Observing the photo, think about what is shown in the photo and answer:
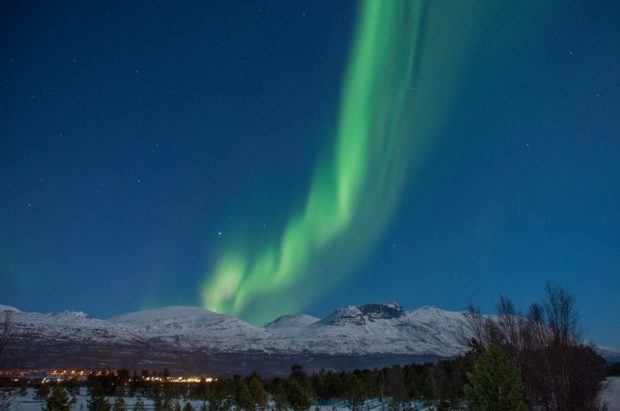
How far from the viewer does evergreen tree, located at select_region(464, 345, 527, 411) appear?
23.7m

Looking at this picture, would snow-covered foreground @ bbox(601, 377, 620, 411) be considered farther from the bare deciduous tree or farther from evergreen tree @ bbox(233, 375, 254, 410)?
evergreen tree @ bbox(233, 375, 254, 410)

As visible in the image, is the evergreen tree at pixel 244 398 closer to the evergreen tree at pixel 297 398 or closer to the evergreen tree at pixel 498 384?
the evergreen tree at pixel 297 398

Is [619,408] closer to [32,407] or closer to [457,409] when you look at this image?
[457,409]

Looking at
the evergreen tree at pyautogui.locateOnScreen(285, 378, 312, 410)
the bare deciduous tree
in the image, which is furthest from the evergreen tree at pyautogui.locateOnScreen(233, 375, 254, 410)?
the bare deciduous tree

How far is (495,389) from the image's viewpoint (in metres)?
24.2

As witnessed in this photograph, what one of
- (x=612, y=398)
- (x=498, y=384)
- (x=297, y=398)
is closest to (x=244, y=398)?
(x=297, y=398)

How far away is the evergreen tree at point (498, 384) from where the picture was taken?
23.7 meters

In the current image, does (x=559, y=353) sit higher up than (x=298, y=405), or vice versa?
(x=559, y=353)

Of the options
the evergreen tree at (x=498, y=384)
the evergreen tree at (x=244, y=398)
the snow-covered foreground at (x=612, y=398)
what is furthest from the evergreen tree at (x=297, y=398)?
the evergreen tree at (x=498, y=384)

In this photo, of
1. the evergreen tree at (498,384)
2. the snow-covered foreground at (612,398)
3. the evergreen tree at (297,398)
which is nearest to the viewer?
the evergreen tree at (498,384)

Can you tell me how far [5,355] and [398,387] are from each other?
243ft

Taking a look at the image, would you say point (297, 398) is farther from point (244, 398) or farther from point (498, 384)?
point (498, 384)

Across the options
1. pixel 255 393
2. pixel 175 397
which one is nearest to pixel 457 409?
pixel 255 393

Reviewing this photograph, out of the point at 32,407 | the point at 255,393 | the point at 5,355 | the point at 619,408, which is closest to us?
the point at 5,355
